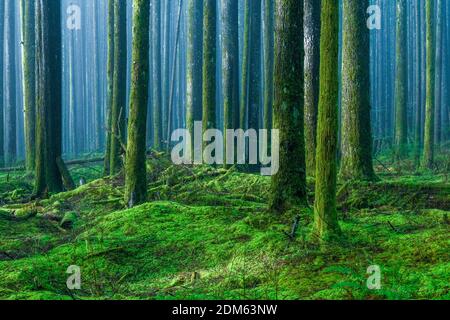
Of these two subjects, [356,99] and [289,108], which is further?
[356,99]

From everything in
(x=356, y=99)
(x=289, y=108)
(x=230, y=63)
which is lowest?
(x=289, y=108)

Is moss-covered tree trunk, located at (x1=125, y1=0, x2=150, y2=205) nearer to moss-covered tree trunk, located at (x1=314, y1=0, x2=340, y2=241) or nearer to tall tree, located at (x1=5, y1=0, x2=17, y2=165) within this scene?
moss-covered tree trunk, located at (x1=314, y1=0, x2=340, y2=241)

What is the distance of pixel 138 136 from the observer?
9320mm

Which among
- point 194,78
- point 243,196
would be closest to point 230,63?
point 194,78

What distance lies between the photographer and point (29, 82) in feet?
60.1

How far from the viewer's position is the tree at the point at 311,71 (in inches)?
423

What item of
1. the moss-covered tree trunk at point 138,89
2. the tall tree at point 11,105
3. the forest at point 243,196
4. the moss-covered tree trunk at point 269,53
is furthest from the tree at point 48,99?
the tall tree at point 11,105

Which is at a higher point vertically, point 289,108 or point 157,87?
point 157,87

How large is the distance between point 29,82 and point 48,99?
21.1ft

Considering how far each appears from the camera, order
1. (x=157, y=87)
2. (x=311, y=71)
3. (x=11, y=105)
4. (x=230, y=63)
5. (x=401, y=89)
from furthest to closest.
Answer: (x=157, y=87) < (x=11, y=105) < (x=401, y=89) < (x=230, y=63) < (x=311, y=71)

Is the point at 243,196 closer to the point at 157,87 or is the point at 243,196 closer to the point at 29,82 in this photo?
the point at 29,82

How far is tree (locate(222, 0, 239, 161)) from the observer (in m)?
14.5

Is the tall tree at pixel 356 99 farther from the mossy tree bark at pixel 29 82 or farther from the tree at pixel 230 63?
the mossy tree bark at pixel 29 82
